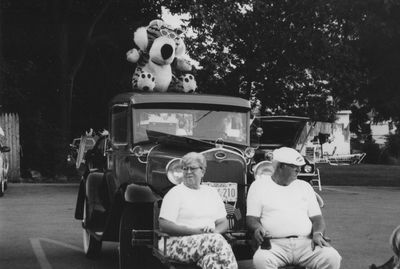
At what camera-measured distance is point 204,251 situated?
6727 millimetres

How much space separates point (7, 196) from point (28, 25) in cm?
872

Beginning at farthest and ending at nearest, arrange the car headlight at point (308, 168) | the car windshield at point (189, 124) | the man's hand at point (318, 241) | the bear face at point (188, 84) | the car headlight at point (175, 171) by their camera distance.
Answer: the car headlight at point (308, 168) < the bear face at point (188, 84) < the car windshield at point (189, 124) < the car headlight at point (175, 171) < the man's hand at point (318, 241)

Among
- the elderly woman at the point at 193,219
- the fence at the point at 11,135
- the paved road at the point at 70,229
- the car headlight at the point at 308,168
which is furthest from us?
the fence at the point at 11,135

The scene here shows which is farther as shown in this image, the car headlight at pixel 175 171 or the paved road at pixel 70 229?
the paved road at pixel 70 229

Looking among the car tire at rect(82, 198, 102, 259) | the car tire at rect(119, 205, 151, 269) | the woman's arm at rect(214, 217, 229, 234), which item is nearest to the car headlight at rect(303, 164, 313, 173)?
the car tire at rect(82, 198, 102, 259)

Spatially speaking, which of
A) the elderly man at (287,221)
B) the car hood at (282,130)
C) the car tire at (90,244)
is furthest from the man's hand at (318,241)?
the car hood at (282,130)

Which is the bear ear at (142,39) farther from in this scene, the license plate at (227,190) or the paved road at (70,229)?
the license plate at (227,190)

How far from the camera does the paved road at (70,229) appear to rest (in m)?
9.79

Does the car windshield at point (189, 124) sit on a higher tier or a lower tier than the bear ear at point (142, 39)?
lower

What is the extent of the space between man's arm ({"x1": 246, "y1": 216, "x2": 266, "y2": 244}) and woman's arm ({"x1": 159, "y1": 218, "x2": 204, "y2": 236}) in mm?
444

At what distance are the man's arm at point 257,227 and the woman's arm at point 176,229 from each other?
1.46 feet

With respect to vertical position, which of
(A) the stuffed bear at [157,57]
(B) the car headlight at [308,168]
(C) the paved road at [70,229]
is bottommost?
(C) the paved road at [70,229]

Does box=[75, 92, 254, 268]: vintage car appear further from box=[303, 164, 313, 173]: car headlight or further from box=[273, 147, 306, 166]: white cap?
box=[303, 164, 313, 173]: car headlight

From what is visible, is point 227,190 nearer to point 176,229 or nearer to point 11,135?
point 176,229
